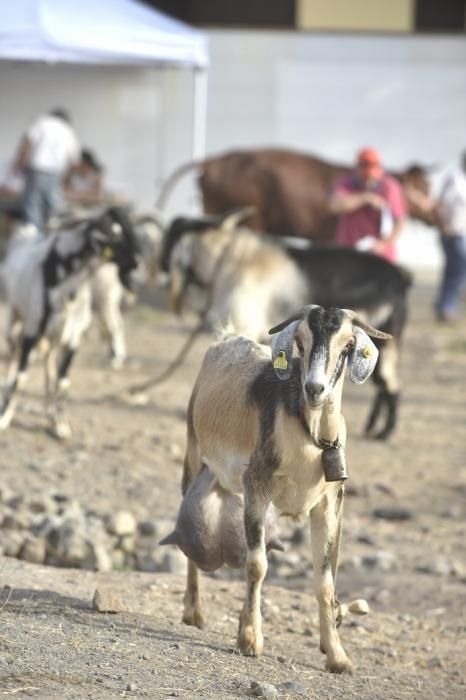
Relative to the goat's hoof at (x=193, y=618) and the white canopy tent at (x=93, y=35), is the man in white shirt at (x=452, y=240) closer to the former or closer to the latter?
the white canopy tent at (x=93, y=35)

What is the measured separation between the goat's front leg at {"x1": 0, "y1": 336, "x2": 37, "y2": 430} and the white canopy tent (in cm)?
419

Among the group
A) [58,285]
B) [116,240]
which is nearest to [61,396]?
[58,285]

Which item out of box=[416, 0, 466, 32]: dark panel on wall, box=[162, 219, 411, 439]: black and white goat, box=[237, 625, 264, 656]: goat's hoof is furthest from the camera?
box=[416, 0, 466, 32]: dark panel on wall

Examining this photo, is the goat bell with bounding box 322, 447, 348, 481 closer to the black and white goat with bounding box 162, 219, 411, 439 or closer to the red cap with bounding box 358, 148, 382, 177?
the black and white goat with bounding box 162, 219, 411, 439

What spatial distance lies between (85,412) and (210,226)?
172cm

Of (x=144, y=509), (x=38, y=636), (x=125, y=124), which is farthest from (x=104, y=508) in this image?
(x=125, y=124)

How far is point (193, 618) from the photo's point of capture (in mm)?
6082

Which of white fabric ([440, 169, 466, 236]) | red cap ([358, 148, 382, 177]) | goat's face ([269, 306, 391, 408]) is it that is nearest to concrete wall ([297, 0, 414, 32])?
white fabric ([440, 169, 466, 236])

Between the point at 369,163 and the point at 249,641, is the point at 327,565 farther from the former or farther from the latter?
the point at 369,163

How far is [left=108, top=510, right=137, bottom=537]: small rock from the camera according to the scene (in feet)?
26.7

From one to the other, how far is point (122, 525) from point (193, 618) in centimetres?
217

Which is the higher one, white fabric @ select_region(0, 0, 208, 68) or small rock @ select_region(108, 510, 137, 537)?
white fabric @ select_region(0, 0, 208, 68)

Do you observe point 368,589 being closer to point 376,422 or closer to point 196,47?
point 376,422

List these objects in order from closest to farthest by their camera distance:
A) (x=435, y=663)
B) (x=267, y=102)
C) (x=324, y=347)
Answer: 1. (x=324, y=347)
2. (x=435, y=663)
3. (x=267, y=102)
